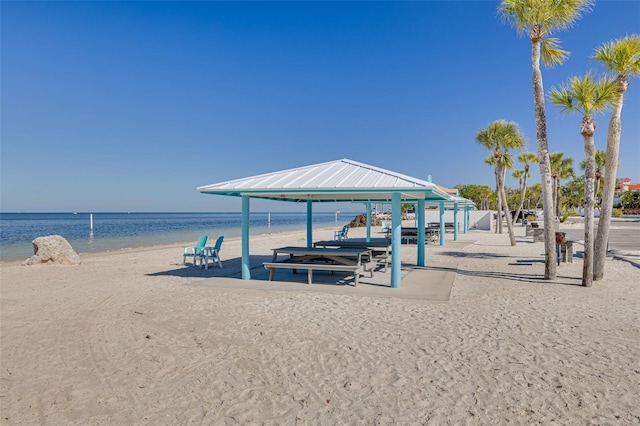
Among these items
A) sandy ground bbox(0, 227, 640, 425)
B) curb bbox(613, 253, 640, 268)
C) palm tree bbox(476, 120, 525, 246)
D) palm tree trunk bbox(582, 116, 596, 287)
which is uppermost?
palm tree bbox(476, 120, 525, 246)

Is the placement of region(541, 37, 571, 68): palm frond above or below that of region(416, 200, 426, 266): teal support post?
above

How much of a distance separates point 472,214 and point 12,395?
34.3m

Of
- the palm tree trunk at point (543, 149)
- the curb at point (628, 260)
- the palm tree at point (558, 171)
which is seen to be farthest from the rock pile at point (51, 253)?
the palm tree at point (558, 171)

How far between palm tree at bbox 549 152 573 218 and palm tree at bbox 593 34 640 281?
22.0m

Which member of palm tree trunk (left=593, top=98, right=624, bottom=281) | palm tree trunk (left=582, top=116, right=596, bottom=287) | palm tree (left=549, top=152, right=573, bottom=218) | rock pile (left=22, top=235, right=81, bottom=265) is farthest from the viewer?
palm tree (left=549, top=152, right=573, bottom=218)

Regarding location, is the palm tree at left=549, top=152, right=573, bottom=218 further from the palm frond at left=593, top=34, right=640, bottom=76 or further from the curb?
the palm frond at left=593, top=34, right=640, bottom=76

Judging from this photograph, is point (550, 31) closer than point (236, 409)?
No

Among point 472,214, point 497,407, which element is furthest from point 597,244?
point 472,214

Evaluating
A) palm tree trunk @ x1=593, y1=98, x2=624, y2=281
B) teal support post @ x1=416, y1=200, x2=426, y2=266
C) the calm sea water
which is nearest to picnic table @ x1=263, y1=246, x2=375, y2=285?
teal support post @ x1=416, y1=200, x2=426, y2=266

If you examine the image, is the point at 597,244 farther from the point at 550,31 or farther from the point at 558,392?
the point at 558,392

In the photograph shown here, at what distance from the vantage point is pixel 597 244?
9555mm

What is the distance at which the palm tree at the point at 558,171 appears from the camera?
30.6 m

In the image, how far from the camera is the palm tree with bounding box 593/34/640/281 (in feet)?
30.1

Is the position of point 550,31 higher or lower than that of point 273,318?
higher
